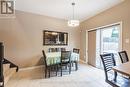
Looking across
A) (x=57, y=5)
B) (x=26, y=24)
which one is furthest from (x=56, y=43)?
(x=57, y=5)

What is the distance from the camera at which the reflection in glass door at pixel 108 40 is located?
16.3 ft

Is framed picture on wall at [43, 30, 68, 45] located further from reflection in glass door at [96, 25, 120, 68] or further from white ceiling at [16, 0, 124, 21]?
reflection in glass door at [96, 25, 120, 68]

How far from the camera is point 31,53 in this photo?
591 centimetres

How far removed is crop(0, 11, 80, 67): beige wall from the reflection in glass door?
2482 millimetres

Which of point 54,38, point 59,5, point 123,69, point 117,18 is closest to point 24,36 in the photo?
point 54,38

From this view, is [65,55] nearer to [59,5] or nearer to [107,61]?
[59,5]

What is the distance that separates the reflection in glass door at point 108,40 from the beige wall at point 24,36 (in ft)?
8.14

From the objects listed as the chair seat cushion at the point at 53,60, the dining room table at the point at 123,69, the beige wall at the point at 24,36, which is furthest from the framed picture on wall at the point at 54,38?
the dining room table at the point at 123,69

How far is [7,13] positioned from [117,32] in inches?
187

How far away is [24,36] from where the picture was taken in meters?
5.65

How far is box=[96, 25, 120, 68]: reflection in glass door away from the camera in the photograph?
4964mm

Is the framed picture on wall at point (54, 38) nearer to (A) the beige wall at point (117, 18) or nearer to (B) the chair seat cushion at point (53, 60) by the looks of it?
(A) the beige wall at point (117, 18)

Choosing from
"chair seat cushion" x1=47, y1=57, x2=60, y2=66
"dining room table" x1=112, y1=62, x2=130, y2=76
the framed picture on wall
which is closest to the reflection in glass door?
the framed picture on wall

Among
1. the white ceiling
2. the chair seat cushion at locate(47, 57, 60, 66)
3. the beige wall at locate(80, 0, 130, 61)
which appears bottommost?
the chair seat cushion at locate(47, 57, 60, 66)
